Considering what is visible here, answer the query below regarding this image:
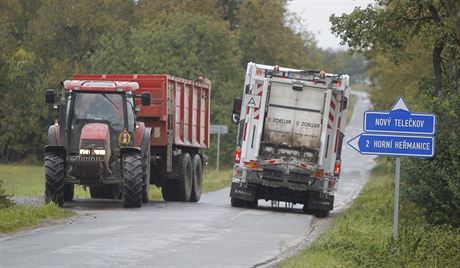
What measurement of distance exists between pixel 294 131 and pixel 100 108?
4.73m

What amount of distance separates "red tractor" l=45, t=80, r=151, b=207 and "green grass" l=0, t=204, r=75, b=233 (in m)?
1.82

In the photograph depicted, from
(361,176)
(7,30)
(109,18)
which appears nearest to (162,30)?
(109,18)

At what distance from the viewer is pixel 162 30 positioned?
63.9 metres

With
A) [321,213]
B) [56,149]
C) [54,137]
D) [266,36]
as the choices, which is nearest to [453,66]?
[321,213]

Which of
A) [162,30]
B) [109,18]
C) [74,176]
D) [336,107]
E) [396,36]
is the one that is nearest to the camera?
[74,176]

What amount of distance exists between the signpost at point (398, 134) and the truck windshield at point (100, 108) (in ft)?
30.9

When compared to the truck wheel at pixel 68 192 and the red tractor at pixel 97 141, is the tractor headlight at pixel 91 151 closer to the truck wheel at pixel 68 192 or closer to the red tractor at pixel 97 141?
the red tractor at pixel 97 141

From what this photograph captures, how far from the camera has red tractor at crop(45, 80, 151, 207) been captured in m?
23.5

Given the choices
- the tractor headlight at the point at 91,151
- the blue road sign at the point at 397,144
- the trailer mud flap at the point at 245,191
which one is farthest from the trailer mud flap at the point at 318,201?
the blue road sign at the point at 397,144

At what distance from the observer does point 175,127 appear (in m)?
27.9

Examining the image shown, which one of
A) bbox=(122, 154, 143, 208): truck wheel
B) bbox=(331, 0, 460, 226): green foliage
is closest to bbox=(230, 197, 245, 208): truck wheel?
bbox=(122, 154, 143, 208): truck wheel

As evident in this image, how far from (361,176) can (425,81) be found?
3480cm

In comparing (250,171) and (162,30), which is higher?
(162,30)

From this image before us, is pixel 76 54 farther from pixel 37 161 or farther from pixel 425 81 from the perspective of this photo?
pixel 425 81
